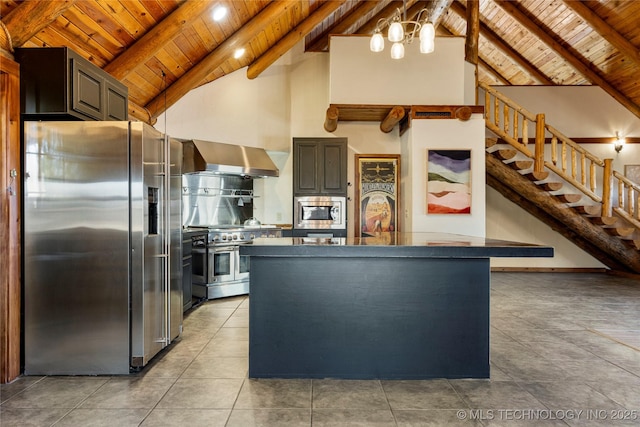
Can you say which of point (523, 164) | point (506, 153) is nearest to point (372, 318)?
point (506, 153)

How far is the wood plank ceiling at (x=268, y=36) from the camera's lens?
140 inches

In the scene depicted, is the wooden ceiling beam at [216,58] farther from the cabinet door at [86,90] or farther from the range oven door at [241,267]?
the range oven door at [241,267]

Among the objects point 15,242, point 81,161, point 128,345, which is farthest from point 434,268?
point 15,242

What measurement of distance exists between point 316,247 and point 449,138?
12.5 ft

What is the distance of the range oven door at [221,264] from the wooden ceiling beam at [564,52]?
655 centimetres

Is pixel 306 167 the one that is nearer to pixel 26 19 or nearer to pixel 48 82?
pixel 48 82

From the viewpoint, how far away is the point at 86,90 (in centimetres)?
297

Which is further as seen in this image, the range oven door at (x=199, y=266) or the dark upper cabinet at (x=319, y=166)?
the dark upper cabinet at (x=319, y=166)

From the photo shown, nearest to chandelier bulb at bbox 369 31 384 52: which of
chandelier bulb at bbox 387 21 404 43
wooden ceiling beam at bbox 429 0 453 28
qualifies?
chandelier bulb at bbox 387 21 404 43

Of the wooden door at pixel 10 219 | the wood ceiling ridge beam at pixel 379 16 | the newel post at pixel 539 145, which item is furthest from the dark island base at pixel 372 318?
the wood ceiling ridge beam at pixel 379 16

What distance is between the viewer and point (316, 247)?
2.50 meters

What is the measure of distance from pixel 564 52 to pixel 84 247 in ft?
27.5

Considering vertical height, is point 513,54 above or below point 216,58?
above

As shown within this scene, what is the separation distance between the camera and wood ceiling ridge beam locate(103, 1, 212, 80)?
4.05m
